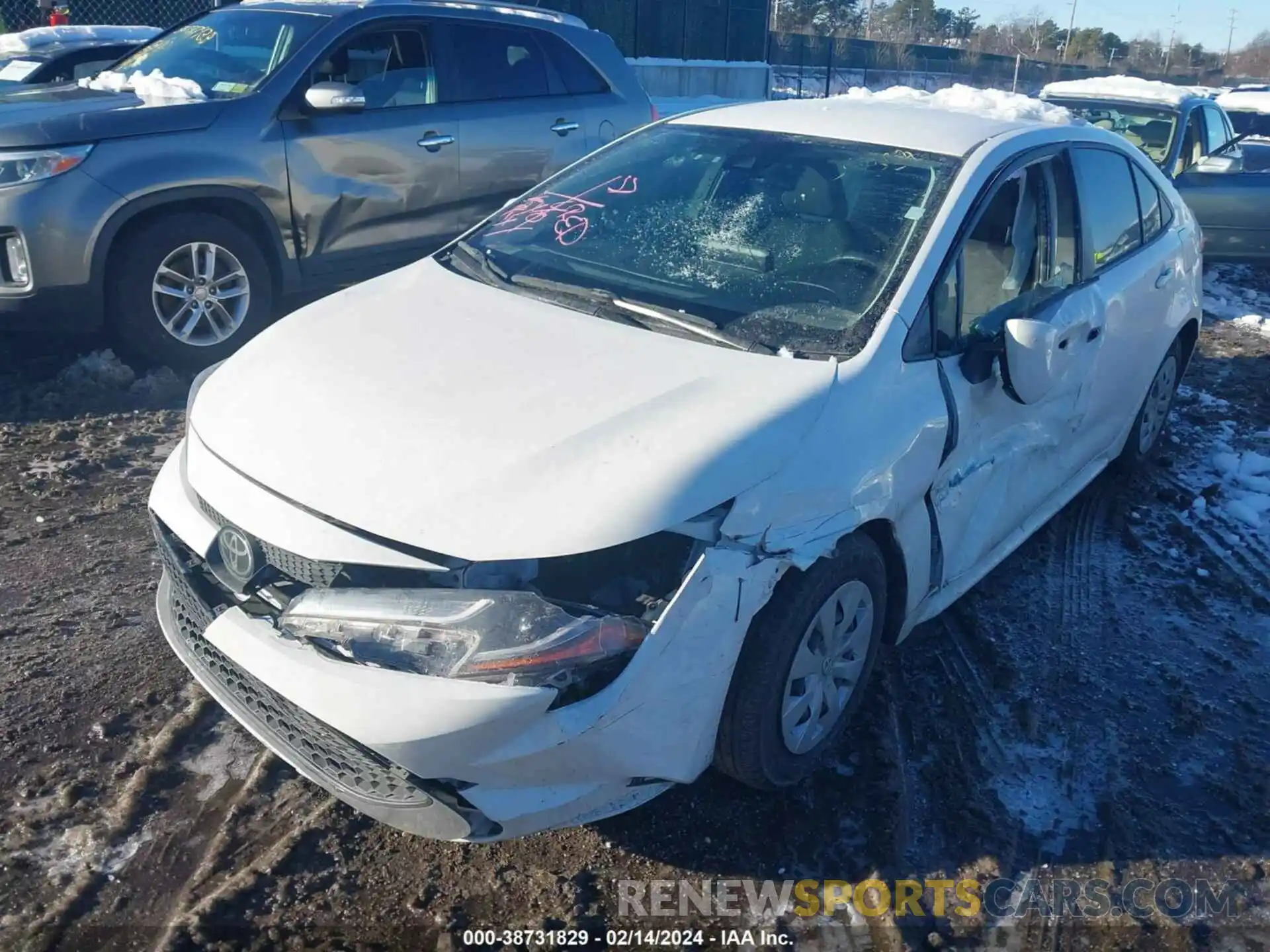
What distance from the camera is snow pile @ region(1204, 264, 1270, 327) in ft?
28.5

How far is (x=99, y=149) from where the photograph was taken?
5316mm

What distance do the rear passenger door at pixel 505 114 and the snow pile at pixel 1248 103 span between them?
9009 mm

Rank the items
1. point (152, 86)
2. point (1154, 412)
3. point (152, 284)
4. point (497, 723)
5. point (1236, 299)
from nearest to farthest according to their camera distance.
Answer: point (497, 723)
point (1154, 412)
point (152, 284)
point (152, 86)
point (1236, 299)

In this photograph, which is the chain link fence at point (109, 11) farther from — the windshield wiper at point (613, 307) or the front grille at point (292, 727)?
the front grille at point (292, 727)

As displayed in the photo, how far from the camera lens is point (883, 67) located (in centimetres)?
3459

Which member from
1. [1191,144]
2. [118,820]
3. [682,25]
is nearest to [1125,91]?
[1191,144]

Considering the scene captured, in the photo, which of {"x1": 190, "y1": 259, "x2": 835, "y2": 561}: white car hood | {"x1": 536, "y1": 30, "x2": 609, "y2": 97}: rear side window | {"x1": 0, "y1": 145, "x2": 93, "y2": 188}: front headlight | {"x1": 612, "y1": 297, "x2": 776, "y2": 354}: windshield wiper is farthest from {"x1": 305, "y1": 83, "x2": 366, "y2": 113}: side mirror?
{"x1": 612, "y1": 297, "x2": 776, "y2": 354}: windshield wiper

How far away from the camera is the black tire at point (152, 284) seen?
552 centimetres

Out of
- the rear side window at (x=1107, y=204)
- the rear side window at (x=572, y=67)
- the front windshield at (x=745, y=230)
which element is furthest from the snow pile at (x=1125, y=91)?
the front windshield at (x=745, y=230)

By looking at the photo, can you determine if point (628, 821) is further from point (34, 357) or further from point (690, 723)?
point (34, 357)

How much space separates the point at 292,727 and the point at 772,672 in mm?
1128

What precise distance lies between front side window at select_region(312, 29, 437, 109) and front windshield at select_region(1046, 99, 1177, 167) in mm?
5539

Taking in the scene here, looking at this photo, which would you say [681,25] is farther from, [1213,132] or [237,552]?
[237,552]

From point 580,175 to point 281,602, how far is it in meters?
2.21
